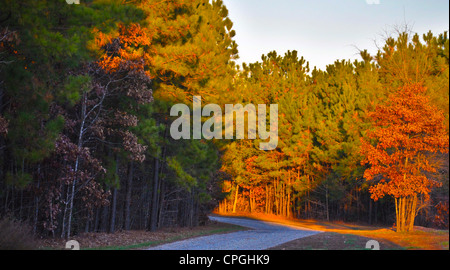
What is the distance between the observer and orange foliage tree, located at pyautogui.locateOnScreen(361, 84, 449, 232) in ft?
73.7

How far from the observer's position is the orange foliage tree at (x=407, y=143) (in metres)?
22.5

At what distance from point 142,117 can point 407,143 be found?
13465 millimetres

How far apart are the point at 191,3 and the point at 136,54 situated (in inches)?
222

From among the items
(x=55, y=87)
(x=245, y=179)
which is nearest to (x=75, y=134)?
(x=55, y=87)

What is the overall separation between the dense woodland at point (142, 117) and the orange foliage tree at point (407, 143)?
7cm

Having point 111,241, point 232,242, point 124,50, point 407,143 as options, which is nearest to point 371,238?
point 232,242

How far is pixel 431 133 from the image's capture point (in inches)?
896

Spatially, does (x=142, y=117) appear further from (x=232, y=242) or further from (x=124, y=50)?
(x=232, y=242)

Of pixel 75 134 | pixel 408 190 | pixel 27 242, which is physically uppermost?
pixel 75 134

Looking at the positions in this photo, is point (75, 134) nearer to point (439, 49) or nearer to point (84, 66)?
point (84, 66)

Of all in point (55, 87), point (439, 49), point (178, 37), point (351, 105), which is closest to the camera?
point (55, 87)

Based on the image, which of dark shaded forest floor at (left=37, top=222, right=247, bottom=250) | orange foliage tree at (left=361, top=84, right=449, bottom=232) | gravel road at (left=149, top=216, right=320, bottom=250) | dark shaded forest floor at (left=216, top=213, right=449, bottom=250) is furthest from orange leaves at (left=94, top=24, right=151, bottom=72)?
orange foliage tree at (left=361, top=84, right=449, bottom=232)

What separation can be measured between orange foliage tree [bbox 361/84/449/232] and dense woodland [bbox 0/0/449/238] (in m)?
0.07

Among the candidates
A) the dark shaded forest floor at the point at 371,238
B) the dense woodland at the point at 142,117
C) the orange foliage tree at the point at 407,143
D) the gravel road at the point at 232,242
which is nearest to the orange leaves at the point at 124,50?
the dense woodland at the point at 142,117
